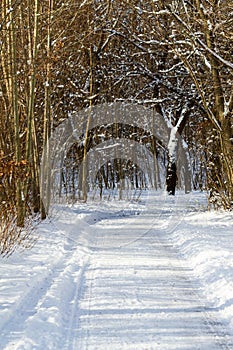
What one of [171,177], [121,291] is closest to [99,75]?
[171,177]

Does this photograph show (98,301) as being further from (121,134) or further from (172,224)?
(121,134)

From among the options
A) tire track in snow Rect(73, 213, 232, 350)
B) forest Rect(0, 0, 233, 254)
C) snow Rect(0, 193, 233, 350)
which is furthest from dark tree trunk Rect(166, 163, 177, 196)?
tire track in snow Rect(73, 213, 232, 350)

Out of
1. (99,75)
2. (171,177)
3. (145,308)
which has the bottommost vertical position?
(145,308)

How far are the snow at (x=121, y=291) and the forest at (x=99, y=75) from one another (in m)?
1.33

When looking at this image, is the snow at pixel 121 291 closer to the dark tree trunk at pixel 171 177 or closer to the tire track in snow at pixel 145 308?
the tire track in snow at pixel 145 308

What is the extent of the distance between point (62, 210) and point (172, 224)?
17.1 feet

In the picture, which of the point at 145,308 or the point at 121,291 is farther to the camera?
the point at 121,291

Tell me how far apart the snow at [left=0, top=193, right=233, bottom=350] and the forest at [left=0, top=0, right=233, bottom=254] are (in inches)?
52.5

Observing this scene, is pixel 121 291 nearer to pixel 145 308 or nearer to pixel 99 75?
pixel 145 308

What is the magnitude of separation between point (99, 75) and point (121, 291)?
1823cm

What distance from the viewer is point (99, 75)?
23266 millimetres

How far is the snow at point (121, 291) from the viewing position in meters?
4.59

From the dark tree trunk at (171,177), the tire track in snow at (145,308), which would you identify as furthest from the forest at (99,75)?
the tire track in snow at (145,308)

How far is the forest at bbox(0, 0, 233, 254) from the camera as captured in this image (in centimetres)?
1198
